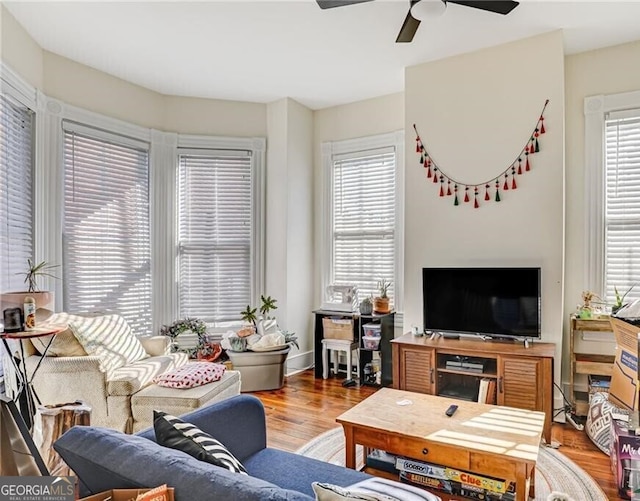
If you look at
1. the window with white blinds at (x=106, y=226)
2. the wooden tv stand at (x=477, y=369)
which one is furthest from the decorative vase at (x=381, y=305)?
the window with white blinds at (x=106, y=226)

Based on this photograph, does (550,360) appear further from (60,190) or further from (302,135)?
(60,190)

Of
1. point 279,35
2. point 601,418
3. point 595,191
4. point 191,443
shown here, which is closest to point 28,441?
point 191,443

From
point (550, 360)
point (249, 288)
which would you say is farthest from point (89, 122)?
point (550, 360)

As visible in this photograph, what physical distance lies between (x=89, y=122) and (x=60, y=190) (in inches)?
27.5

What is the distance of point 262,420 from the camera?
203 centimetres

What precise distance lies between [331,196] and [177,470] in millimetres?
3990

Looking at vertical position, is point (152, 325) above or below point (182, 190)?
below

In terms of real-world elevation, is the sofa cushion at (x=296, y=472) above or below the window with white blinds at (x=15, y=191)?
below

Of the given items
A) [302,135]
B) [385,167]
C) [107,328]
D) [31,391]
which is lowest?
[31,391]

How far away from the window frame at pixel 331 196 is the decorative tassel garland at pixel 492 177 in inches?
23.9

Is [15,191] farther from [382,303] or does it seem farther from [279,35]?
[382,303]

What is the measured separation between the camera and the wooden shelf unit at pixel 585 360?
10.5 feet

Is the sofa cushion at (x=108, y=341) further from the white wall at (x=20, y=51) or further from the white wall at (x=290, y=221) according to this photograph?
the white wall at (x=20, y=51)

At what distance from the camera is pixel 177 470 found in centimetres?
110
